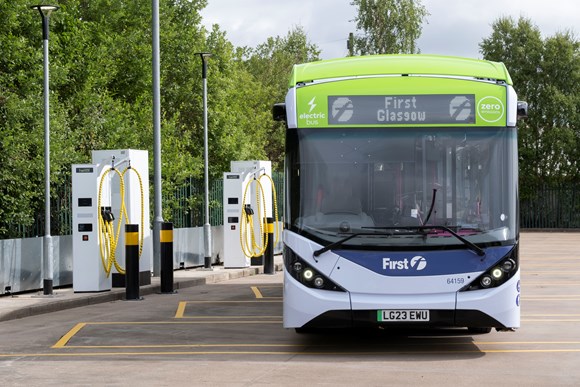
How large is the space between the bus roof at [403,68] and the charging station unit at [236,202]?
13629 mm

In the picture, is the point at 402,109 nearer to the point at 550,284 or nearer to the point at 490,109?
the point at 490,109

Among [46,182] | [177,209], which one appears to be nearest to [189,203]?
[177,209]

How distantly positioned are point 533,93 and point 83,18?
91.6 feet

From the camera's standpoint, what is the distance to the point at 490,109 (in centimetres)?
1193

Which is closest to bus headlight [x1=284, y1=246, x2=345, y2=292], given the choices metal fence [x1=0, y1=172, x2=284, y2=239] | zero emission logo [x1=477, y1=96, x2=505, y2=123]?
zero emission logo [x1=477, y1=96, x2=505, y2=123]

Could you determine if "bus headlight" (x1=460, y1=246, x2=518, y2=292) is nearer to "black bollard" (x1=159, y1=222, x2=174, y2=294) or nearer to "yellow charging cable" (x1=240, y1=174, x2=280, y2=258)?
"black bollard" (x1=159, y1=222, x2=174, y2=294)

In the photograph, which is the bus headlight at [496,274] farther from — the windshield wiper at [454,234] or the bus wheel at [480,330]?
the bus wheel at [480,330]

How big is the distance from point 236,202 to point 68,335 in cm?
1281

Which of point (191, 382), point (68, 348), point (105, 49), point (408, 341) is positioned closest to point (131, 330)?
point (68, 348)

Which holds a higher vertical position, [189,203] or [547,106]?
[547,106]

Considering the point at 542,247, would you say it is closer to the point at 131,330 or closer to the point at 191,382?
the point at 131,330

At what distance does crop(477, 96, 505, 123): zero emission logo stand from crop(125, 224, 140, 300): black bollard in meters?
8.60

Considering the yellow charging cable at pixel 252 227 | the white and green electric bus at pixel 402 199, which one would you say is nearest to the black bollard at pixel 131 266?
the yellow charging cable at pixel 252 227

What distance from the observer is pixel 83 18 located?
3872cm
